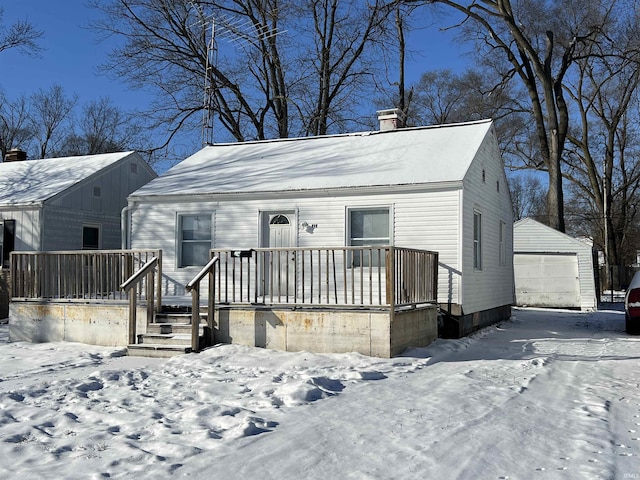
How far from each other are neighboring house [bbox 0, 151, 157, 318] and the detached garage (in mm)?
13570

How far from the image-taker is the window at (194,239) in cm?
1387

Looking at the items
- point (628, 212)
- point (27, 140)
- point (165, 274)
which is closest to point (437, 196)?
point (165, 274)

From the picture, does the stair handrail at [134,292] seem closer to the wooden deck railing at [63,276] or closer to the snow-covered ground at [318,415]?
the snow-covered ground at [318,415]

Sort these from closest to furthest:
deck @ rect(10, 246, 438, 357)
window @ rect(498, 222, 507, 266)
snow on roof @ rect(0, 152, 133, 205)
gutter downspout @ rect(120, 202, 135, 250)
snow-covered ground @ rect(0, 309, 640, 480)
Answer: snow-covered ground @ rect(0, 309, 640, 480)
deck @ rect(10, 246, 438, 357)
gutter downspout @ rect(120, 202, 135, 250)
window @ rect(498, 222, 507, 266)
snow on roof @ rect(0, 152, 133, 205)

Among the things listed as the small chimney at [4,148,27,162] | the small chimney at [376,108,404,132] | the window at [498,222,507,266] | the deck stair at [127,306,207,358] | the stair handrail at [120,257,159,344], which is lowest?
the deck stair at [127,306,207,358]

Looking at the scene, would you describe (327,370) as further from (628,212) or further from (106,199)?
(628,212)

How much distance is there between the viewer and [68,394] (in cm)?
699

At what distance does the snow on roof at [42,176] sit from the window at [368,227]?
350 inches

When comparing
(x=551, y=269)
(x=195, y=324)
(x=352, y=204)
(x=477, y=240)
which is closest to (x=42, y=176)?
(x=352, y=204)

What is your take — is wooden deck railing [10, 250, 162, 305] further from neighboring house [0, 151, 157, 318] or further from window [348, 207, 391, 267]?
neighboring house [0, 151, 157, 318]

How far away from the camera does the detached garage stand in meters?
22.5

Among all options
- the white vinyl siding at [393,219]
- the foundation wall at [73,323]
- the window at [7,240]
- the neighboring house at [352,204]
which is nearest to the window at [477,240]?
the neighboring house at [352,204]

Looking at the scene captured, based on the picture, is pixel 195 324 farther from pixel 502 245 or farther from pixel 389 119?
pixel 502 245

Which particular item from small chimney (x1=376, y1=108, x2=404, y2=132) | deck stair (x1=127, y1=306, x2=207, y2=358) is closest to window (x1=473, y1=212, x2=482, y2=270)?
small chimney (x1=376, y1=108, x2=404, y2=132)
